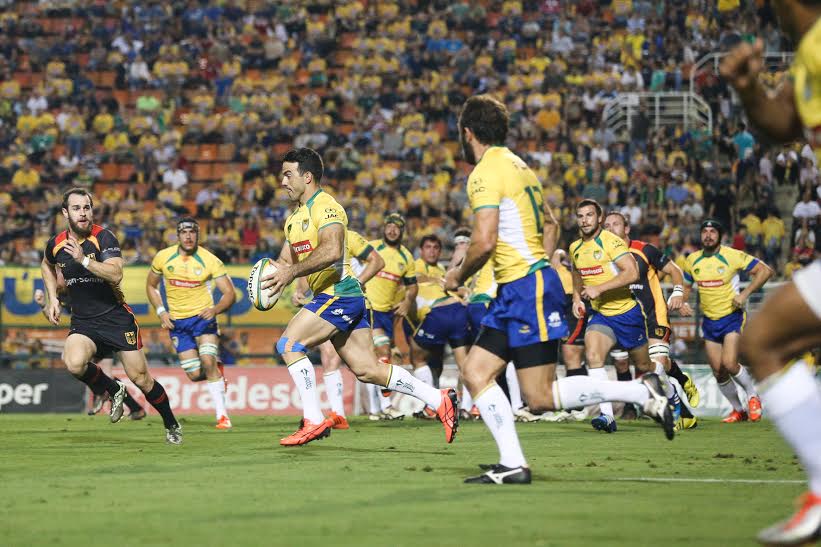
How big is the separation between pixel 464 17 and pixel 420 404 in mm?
16896

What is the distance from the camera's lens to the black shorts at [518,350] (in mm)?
8797

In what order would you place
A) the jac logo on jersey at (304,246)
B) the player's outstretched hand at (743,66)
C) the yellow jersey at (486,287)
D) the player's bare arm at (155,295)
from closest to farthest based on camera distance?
the player's outstretched hand at (743,66) < the yellow jersey at (486,287) < the jac logo on jersey at (304,246) < the player's bare arm at (155,295)

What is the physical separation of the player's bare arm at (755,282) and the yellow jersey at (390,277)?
4750 mm

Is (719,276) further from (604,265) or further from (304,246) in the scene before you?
(304,246)

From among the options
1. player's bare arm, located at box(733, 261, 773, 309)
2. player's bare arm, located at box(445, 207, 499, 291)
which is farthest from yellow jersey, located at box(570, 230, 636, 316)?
player's bare arm, located at box(445, 207, 499, 291)

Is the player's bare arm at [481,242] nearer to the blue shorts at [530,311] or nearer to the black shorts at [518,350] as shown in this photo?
the blue shorts at [530,311]

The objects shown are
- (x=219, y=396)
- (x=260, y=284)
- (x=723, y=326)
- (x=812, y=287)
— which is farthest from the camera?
(x=723, y=326)

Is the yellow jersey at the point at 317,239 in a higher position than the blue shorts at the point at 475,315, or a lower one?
higher

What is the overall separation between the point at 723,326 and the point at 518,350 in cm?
1005

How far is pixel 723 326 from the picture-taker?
18.1 m

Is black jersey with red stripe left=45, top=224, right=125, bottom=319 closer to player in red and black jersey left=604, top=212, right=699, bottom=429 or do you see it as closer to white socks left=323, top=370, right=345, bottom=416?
white socks left=323, top=370, right=345, bottom=416

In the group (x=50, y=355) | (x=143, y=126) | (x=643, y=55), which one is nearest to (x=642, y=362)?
(x=50, y=355)

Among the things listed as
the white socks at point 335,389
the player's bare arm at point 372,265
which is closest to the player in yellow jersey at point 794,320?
the player's bare arm at point 372,265

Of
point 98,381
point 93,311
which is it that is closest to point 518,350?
point 93,311
